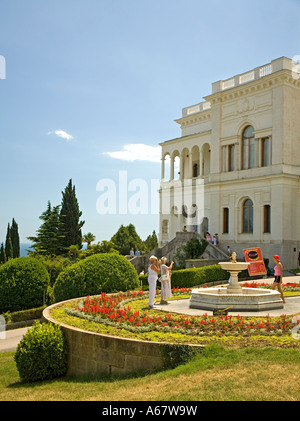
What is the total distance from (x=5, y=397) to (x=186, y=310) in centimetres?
661

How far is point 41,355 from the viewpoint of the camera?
34.0ft

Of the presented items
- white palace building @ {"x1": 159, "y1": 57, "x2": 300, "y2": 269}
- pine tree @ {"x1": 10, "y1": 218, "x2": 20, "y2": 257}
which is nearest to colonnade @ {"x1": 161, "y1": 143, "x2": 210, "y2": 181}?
white palace building @ {"x1": 159, "y1": 57, "x2": 300, "y2": 269}

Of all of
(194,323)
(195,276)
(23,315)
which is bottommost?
(23,315)

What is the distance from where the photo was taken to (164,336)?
389 inches

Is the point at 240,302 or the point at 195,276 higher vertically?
the point at 240,302

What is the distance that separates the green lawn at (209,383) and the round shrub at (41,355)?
29.6 inches

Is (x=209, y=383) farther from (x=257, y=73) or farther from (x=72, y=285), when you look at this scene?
(x=257, y=73)

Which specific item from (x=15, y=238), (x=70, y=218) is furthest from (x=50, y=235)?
(x=15, y=238)

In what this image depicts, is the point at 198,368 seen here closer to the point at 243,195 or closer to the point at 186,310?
the point at 186,310

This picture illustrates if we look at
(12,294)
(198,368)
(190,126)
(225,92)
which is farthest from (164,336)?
(190,126)

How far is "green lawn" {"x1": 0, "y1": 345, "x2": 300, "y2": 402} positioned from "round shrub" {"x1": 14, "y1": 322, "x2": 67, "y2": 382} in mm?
752

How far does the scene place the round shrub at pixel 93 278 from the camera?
17719 mm

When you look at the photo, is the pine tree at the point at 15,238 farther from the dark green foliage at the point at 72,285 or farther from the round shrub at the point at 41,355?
the round shrub at the point at 41,355

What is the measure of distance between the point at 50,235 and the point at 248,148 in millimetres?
23878
